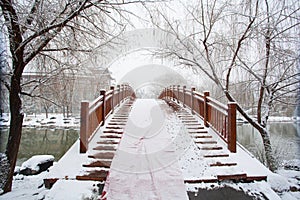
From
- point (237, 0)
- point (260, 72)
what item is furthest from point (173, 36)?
point (260, 72)

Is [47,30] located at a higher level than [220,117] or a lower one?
higher

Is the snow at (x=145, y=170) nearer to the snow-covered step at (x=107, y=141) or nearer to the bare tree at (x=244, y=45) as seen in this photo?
the snow-covered step at (x=107, y=141)

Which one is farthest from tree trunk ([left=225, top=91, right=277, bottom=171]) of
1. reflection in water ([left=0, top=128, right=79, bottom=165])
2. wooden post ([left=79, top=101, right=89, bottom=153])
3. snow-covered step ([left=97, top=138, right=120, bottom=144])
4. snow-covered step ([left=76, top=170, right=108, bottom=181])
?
reflection in water ([left=0, top=128, right=79, bottom=165])

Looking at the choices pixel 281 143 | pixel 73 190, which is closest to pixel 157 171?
pixel 73 190

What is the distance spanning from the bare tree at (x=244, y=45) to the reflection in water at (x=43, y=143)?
8.63 meters

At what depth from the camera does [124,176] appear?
3.18 meters

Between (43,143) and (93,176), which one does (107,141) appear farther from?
(43,143)

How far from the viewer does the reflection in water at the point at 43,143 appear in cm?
1241

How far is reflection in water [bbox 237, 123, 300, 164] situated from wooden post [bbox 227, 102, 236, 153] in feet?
11.1

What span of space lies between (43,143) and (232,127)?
1367 centimetres

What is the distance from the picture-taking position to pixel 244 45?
7094 mm

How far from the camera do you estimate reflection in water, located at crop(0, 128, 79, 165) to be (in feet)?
40.7

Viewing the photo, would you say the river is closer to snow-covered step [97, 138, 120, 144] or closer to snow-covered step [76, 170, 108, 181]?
snow-covered step [97, 138, 120, 144]

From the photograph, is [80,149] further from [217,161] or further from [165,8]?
[165,8]
